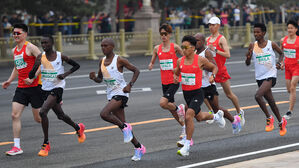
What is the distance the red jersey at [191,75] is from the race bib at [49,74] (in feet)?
6.20

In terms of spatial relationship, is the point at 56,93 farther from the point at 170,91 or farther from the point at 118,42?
the point at 118,42

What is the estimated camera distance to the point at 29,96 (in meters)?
11.1

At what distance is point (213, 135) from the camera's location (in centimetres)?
1212

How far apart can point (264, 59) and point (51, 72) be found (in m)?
3.57

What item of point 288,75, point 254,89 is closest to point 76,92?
point 254,89

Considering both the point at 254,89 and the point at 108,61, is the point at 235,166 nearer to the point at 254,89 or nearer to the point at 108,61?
the point at 108,61


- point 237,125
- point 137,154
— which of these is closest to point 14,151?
point 137,154

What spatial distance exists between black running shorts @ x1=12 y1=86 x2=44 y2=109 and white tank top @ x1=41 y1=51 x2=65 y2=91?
0.22m

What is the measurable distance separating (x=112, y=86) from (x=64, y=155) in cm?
128

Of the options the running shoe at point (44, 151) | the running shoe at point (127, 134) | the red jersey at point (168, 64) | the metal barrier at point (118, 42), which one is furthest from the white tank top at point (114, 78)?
the metal barrier at point (118, 42)

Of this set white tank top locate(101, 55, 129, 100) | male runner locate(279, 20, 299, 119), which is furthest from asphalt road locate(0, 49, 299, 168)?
white tank top locate(101, 55, 129, 100)

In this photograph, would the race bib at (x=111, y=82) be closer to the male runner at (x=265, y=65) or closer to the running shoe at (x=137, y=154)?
the running shoe at (x=137, y=154)

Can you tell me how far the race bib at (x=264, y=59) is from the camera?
12120 millimetres

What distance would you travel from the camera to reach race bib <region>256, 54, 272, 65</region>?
1212 centimetres
